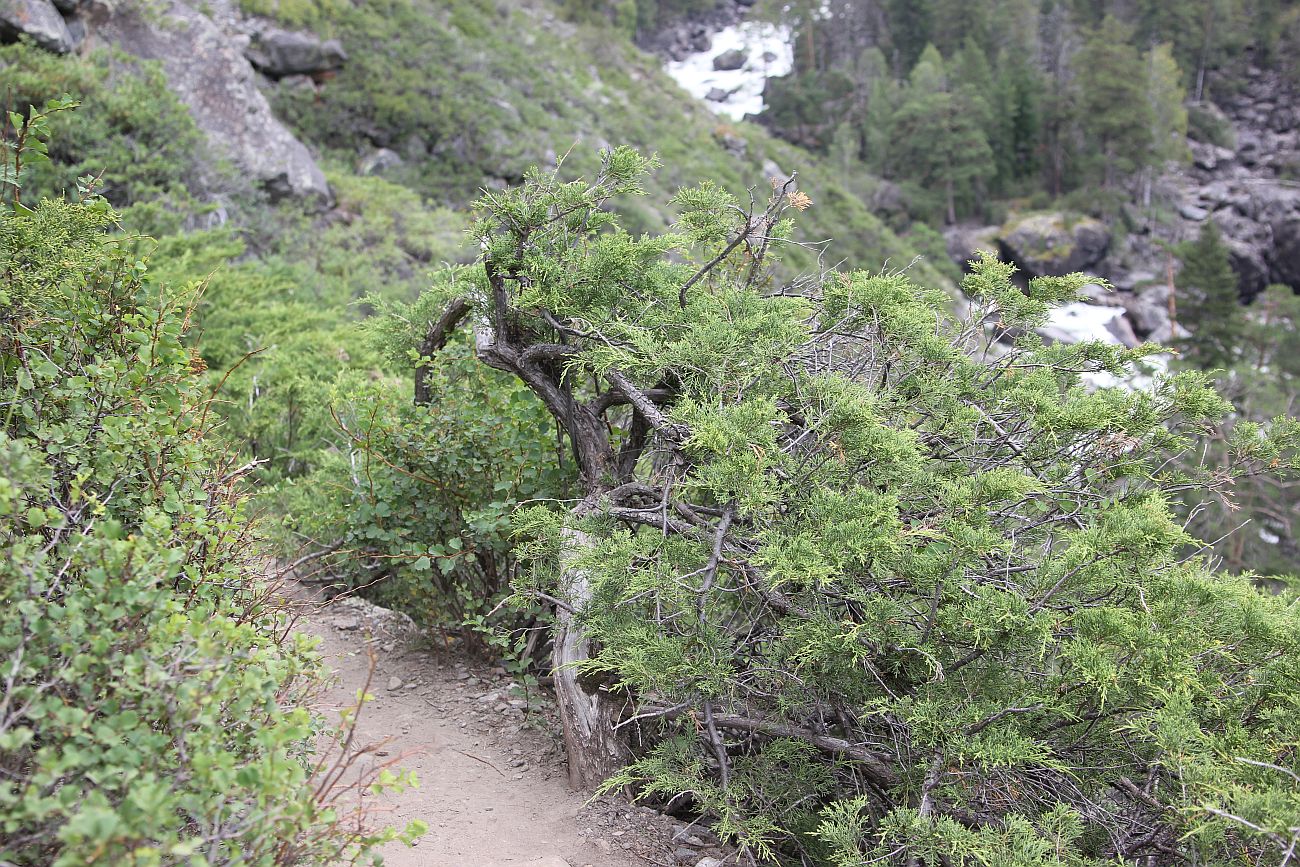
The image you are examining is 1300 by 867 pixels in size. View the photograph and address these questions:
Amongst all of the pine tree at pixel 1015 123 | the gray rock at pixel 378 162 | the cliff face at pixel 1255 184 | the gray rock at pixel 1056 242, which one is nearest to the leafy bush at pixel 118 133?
the gray rock at pixel 378 162

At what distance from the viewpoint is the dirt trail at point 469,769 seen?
2.83m

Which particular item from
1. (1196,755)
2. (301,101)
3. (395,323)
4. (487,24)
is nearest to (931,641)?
(1196,755)

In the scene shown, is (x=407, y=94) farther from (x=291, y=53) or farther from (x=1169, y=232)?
(x=1169, y=232)

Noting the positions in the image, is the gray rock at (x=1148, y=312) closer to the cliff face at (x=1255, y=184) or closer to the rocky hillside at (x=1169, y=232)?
the rocky hillside at (x=1169, y=232)

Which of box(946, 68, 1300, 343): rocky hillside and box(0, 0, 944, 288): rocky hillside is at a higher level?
box(0, 0, 944, 288): rocky hillside

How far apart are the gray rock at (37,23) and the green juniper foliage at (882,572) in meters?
9.61

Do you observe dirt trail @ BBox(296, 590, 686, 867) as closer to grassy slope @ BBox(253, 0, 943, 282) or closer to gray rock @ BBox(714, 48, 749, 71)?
grassy slope @ BBox(253, 0, 943, 282)

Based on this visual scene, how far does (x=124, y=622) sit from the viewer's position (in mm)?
1819

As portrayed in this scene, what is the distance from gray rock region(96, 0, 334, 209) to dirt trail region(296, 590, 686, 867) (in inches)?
346

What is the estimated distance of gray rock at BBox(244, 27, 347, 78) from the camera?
14.1 meters

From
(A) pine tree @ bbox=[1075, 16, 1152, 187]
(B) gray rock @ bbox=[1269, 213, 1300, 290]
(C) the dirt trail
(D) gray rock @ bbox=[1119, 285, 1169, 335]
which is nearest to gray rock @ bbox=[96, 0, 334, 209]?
(C) the dirt trail

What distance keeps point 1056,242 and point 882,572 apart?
35.3 meters

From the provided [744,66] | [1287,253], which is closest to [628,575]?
[1287,253]

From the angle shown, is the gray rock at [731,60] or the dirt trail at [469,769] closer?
the dirt trail at [469,769]
